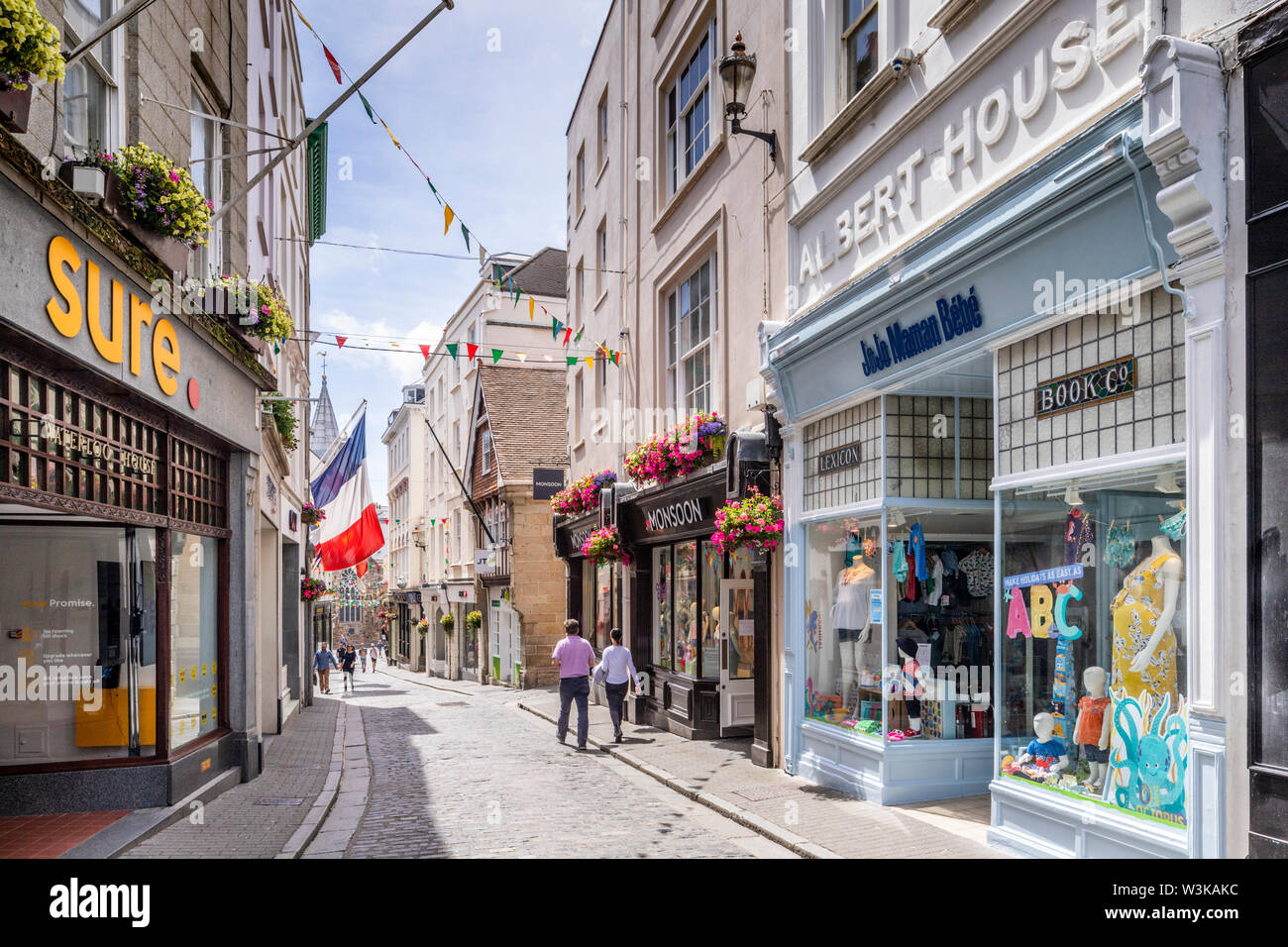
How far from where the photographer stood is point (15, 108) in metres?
5.83

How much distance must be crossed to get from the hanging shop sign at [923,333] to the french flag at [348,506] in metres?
11.3

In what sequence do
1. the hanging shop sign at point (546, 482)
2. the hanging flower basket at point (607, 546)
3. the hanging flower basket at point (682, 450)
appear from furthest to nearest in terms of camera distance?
the hanging shop sign at point (546, 482), the hanging flower basket at point (607, 546), the hanging flower basket at point (682, 450)

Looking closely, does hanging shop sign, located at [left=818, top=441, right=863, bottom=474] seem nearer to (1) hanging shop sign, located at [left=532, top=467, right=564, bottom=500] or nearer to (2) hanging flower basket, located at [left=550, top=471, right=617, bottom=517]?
(2) hanging flower basket, located at [left=550, top=471, right=617, bottom=517]

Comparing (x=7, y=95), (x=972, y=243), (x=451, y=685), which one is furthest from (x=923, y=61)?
(x=451, y=685)

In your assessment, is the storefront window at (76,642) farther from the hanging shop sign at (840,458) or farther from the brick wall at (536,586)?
the brick wall at (536,586)

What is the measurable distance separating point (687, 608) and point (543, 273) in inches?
1013

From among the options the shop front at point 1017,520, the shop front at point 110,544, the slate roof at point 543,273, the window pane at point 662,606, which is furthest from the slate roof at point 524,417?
the shop front at point 1017,520

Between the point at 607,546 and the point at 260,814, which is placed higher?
the point at 607,546

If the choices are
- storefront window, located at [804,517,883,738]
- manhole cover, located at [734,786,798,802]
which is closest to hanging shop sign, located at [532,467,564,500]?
storefront window, located at [804,517,883,738]

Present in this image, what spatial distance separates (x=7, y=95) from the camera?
5730mm

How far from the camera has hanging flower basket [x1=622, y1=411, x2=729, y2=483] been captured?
13.2 meters

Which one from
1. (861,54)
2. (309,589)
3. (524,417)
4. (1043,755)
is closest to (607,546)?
(309,589)

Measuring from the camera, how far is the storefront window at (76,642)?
345 inches

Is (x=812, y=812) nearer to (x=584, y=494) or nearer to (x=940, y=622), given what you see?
(x=940, y=622)
